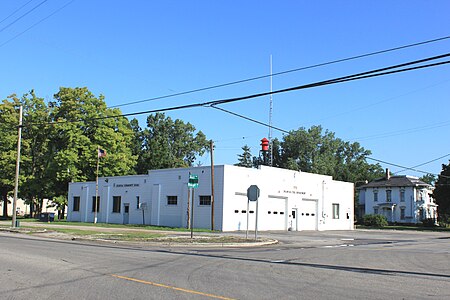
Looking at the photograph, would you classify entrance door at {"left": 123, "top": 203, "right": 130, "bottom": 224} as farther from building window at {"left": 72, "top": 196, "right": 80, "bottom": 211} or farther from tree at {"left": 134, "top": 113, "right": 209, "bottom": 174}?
tree at {"left": 134, "top": 113, "right": 209, "bottom": 174}

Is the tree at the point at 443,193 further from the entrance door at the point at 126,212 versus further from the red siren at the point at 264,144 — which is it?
the red siren at the point at 264,144

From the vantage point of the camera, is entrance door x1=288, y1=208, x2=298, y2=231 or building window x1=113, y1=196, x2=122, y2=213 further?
building window x1=113, y1=196, x2=122, y2=213

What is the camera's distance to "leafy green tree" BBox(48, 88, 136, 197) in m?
53.0

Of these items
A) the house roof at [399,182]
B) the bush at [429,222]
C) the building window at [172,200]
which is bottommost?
the bush at [429,222]

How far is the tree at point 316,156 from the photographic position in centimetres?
8369

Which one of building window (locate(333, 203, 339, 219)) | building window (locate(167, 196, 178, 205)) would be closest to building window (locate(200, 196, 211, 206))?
building window (locate(167, 196, 178, 205))

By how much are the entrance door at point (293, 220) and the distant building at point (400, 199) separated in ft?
131

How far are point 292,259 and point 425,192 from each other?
7310 centimetres

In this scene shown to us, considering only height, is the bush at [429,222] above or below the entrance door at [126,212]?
below

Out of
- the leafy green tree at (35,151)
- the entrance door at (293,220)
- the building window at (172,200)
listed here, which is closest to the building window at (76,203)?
the leafy green tree at (35,151)

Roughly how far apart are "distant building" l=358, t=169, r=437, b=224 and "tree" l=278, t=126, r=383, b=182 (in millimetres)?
8600

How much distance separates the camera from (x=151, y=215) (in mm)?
41375

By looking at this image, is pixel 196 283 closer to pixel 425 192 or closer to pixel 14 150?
pixel 14 150

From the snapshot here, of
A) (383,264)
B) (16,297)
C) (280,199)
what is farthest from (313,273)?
(280,199)
